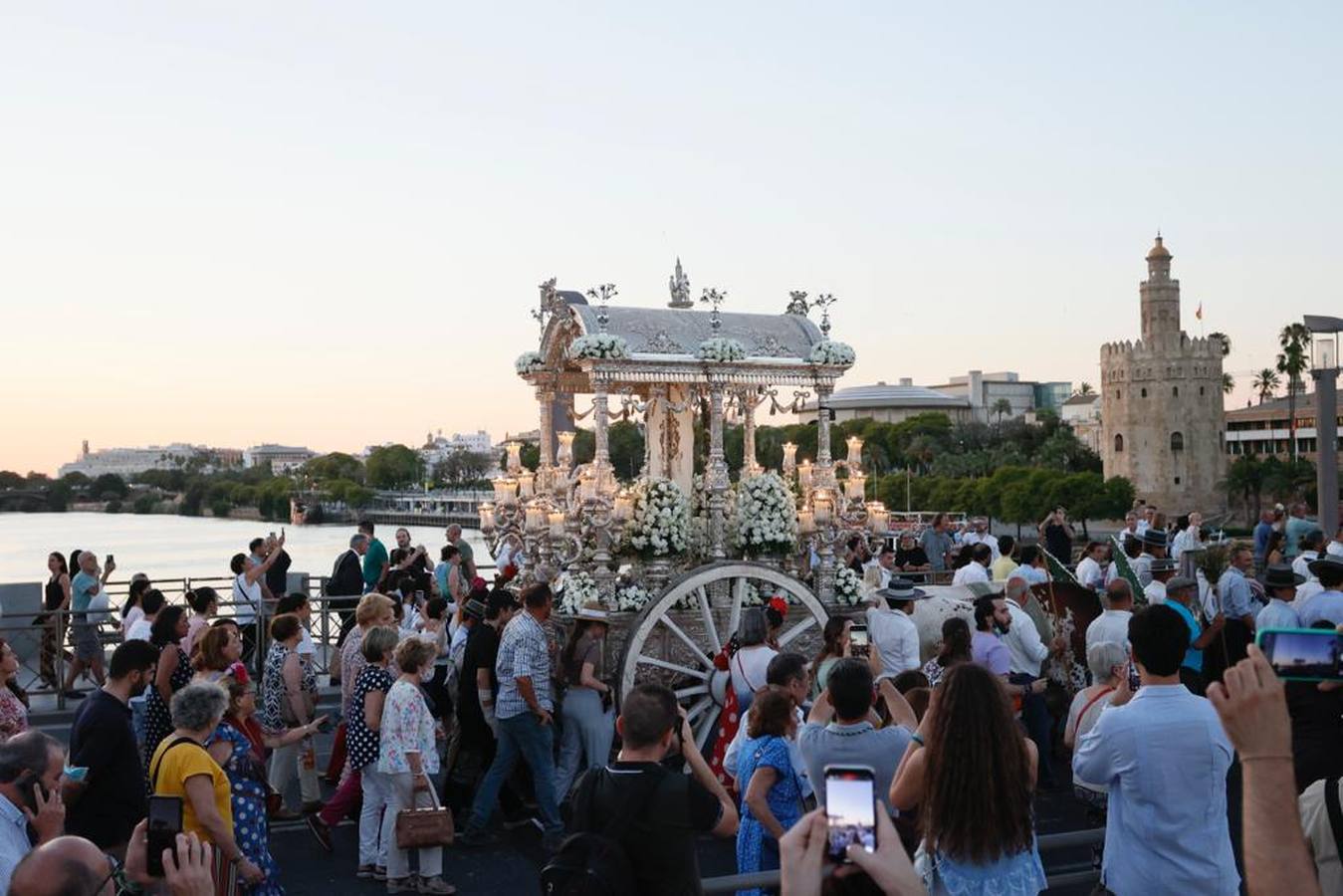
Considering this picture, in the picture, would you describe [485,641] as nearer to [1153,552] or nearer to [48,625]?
[48,625]

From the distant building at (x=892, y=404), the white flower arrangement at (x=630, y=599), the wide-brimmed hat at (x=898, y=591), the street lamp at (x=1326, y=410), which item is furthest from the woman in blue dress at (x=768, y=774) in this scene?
the distant building at (x=892, y=404)

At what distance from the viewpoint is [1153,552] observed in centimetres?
1326

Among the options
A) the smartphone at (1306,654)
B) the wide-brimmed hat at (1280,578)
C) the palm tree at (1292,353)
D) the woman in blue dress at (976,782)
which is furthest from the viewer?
the palm tree at (1292,353)

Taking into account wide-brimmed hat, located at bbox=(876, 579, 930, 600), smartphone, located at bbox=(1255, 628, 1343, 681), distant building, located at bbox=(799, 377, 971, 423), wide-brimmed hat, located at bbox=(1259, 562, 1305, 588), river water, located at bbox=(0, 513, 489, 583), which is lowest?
river water, located at bbox=(0, 513, 489, 583)

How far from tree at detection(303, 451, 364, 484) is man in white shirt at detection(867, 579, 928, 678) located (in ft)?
371

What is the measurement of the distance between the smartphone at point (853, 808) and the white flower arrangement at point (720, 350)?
8.33 m

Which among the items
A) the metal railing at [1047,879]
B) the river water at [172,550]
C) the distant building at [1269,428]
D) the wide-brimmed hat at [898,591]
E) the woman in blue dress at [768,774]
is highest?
the distant building at [1269,428]

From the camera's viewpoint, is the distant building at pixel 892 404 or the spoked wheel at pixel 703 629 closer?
the spoked wheel at pixel 703 629

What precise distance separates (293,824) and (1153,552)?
8889 millimetres

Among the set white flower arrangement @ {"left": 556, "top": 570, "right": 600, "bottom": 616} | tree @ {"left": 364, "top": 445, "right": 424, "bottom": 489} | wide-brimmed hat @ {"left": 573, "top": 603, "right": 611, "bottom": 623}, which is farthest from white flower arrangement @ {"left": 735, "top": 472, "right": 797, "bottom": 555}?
tree @ {"left": 364, "top": 445, "right": 424, "bottom": 489}

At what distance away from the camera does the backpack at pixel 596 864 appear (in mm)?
3746

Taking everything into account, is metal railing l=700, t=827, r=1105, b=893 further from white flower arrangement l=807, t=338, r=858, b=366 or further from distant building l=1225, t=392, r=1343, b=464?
distant building l=1225, t=392, r=1343, b=464

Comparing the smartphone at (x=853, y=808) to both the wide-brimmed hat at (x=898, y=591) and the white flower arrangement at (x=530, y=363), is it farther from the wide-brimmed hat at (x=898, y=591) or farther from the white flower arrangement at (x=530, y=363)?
the white flower arrangement at (x=530, y=363)

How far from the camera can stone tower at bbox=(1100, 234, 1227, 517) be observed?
92375mm
